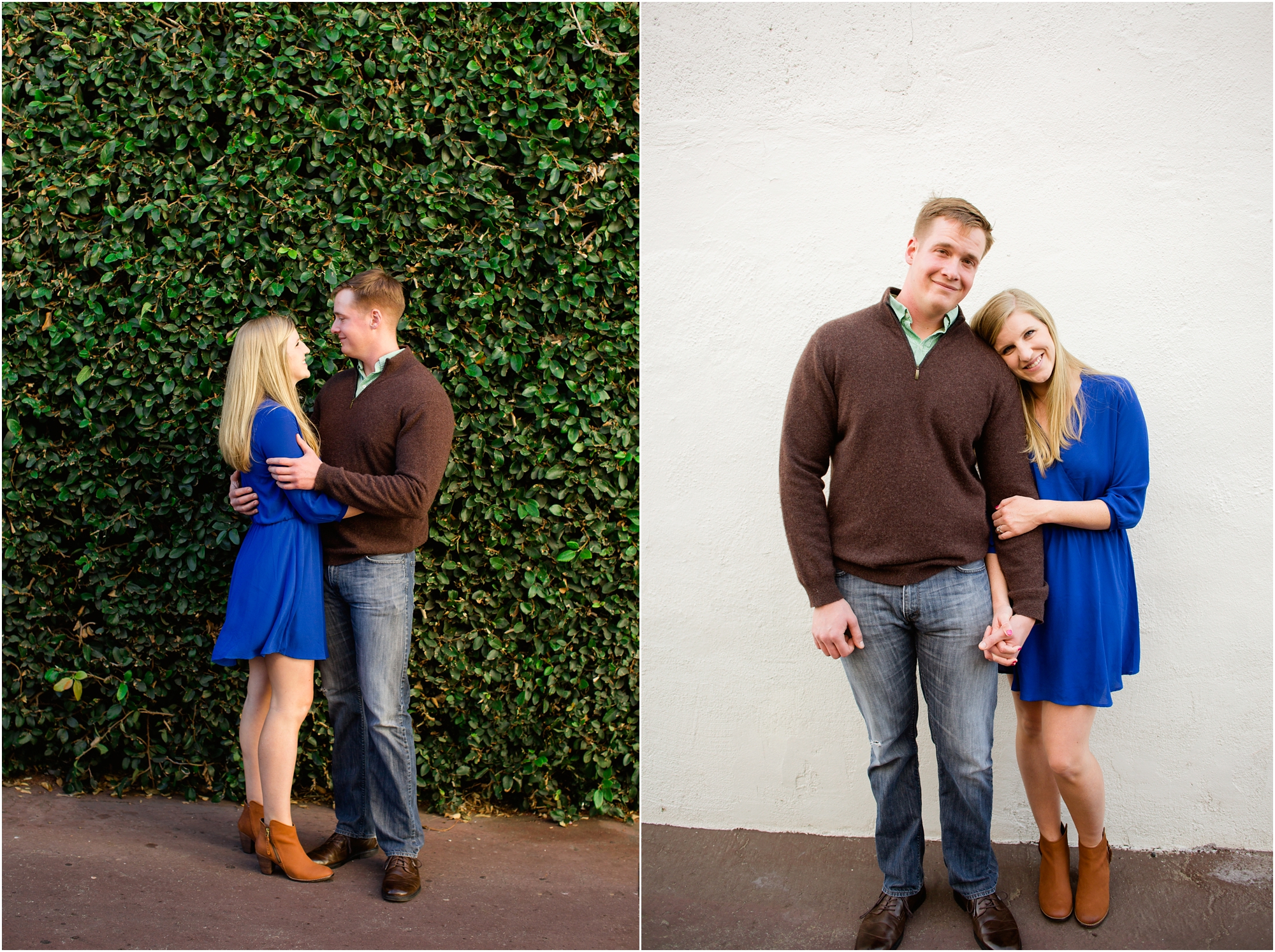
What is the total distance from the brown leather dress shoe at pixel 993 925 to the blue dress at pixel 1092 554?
2.37 feet

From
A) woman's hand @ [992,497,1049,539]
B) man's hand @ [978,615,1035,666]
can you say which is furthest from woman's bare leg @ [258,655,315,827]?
woman's hand @ [992,497,1049,539]

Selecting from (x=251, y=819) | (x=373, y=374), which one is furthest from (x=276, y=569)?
(x=251, y=819)

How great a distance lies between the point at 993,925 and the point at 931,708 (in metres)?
0.74

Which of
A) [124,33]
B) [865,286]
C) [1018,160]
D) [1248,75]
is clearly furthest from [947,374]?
[124,33]

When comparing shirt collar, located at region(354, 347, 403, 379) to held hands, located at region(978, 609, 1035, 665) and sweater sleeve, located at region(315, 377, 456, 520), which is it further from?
held hands, located at region(978, 609, 1035, 665)

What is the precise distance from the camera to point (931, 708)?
10.2 ft

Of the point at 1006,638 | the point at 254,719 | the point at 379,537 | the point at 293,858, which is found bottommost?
the point at 293,858

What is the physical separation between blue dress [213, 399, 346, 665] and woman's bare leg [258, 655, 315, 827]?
0.11m

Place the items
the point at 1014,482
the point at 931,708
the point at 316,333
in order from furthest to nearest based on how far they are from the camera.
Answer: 1. the point at 316,333
2. the point at 931,708
3. the point at 1014,482

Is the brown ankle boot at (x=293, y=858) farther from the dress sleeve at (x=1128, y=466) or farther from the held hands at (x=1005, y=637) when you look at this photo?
the dress sleeve at (x=1128, y=466)

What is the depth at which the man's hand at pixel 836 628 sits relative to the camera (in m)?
2.98

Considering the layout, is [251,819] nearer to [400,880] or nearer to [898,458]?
[400,880]

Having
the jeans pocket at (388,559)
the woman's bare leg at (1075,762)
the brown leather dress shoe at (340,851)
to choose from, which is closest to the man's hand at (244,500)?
the jeans pocket at (388,559)

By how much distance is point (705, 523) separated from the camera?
12.6ft
